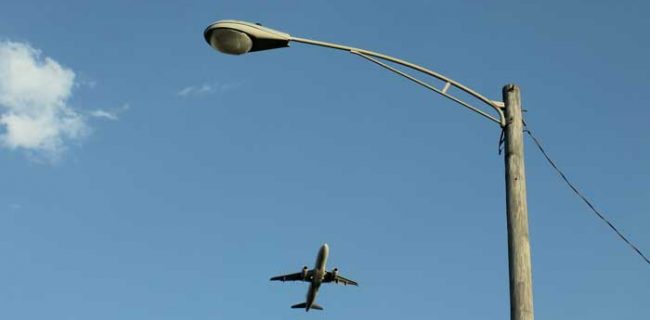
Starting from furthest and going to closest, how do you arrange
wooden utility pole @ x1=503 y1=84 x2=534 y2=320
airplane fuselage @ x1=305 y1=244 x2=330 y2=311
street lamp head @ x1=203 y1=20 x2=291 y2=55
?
airplane fuselage @ x1=305 y1=244 x2=330 y2=311 < street lamp head @ x1=203 y1=20 x2=291 y2=55 < wooden utility pole @ x1=503 y1=84 x2=534 y2=320

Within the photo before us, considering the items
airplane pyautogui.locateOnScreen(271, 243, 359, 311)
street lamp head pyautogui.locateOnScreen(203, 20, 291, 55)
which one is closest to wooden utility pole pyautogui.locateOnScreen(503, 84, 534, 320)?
street lamp head pyautogui.locateOnScreen(203, 20, 291, 55)

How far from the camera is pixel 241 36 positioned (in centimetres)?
1018

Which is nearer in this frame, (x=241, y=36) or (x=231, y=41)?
(x=241, y=36)

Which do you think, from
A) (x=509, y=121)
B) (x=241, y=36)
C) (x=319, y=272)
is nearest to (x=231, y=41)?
(x=241, y=36)

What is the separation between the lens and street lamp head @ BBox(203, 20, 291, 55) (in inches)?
401

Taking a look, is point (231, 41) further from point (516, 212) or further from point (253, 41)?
point (516, 212)

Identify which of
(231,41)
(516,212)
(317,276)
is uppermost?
(317,276)

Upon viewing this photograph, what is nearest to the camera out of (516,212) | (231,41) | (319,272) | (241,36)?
(516,212)

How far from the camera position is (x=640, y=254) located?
12305 millimetres

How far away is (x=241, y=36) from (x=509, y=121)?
121 inches

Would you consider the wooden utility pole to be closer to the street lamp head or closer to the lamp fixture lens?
the street lamp head

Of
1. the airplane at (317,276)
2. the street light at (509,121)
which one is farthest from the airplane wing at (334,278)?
the street light at (509,121)

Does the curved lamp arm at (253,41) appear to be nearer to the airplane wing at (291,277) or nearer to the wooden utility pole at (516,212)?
the wooden utility pole at (516,212)

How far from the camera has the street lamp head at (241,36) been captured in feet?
33.4
